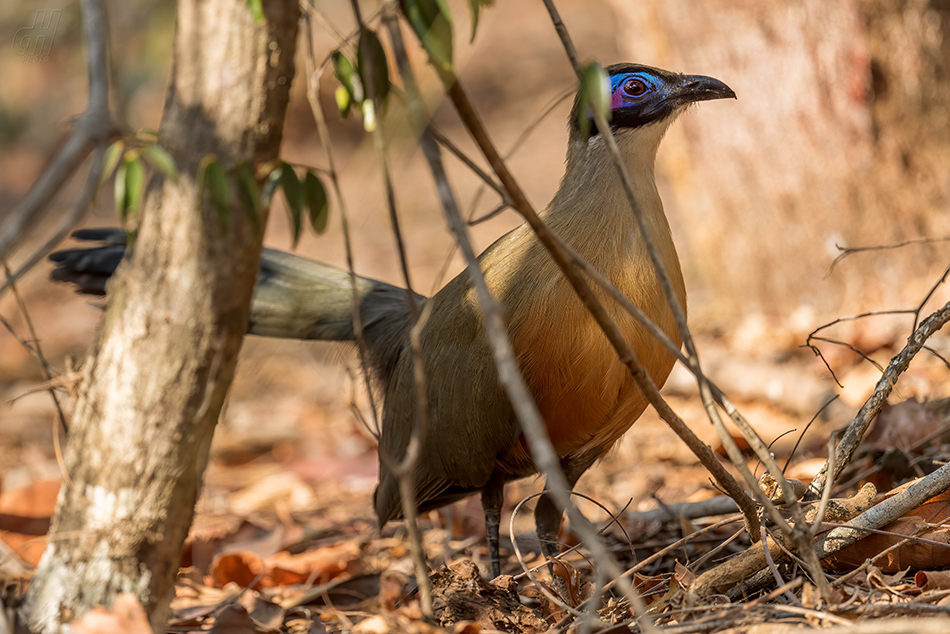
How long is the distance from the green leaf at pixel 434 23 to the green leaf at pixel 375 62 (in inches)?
4.9

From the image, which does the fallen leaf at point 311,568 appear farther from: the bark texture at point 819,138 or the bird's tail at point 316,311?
the bark texture at point 819,138

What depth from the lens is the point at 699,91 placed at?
312 cm

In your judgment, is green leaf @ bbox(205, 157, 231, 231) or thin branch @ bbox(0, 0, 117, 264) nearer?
thin branch @ bbox(0, 0, 117, 264)

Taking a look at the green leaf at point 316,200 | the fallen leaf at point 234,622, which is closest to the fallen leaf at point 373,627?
the fallen leaf at point 234,622

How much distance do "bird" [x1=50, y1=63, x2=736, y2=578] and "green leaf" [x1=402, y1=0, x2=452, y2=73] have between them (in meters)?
0.81

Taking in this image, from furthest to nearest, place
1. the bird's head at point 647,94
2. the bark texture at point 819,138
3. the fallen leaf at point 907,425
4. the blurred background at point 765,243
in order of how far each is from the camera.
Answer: the bark texture at point 819,138
the blurred background at point 765,243
the fallen leaf at point 907,425
the bird's head at point 647,94

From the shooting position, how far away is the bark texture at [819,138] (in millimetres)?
4844

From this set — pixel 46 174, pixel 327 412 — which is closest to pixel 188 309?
pixel 46 174

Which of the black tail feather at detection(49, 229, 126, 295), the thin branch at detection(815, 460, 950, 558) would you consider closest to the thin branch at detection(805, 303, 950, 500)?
the thin branch at detection(815, 460, 950, 558)

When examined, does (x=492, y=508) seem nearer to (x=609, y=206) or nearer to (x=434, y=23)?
(x=609, y=206)

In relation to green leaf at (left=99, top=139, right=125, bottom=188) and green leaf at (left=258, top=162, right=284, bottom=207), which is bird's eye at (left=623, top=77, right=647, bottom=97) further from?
green leaf at (left=99, top=139, right=125, bottom=188)

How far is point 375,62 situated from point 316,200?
334mm

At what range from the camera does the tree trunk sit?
6.56 feet

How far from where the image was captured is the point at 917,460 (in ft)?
9.31
